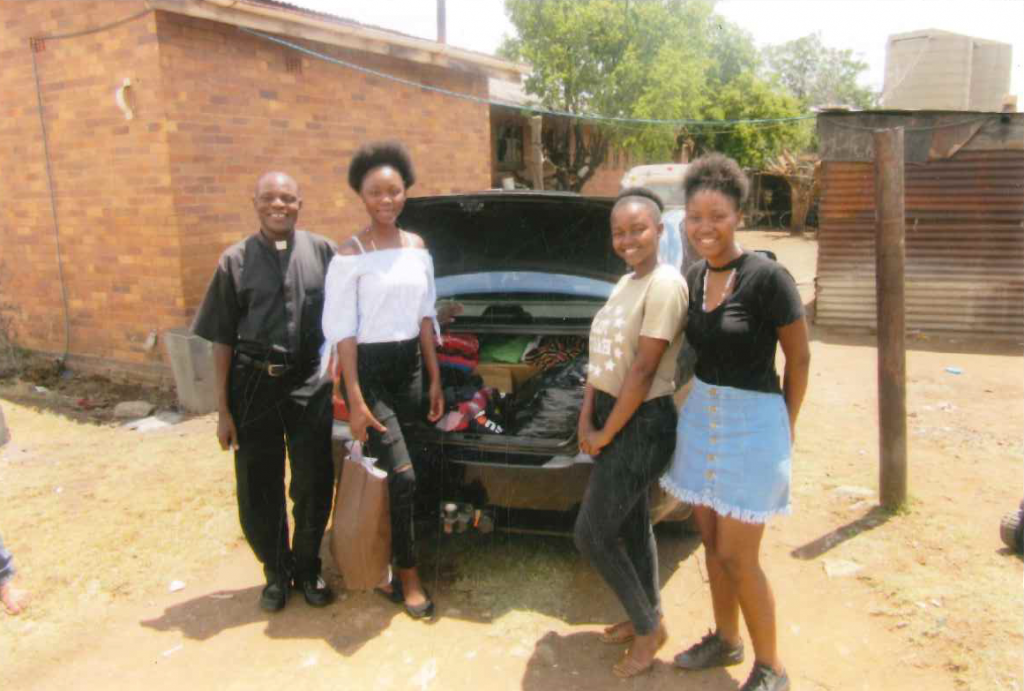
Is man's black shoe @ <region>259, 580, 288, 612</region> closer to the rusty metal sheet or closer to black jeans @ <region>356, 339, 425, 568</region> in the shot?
black jeans @ <region>356, 339, 425, 568</region>

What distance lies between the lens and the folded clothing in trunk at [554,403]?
3398mm

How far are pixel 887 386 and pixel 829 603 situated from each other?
4.41 feet

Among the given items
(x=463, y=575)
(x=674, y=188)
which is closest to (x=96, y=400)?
(x=463, y=575)

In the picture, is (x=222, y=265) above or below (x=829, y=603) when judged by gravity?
above

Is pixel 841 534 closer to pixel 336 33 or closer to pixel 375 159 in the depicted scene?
pixel 375 159

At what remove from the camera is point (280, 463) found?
131 inches

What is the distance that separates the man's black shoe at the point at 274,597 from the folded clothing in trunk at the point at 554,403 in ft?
3.97

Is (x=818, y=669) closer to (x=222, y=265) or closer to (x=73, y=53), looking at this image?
(x=222, y=265)

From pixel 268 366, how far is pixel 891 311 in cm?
310

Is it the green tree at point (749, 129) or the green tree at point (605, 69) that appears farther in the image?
the green tree at point (749, 129)

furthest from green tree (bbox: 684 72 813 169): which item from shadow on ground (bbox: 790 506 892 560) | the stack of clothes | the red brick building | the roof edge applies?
the stack of clothes

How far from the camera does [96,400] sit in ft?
21.3

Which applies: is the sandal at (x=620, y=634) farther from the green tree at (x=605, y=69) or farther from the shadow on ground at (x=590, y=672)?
the green tree at (x=605, y=69)

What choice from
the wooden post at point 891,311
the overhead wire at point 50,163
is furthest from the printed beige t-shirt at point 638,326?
the overhead wire at point 50,163
